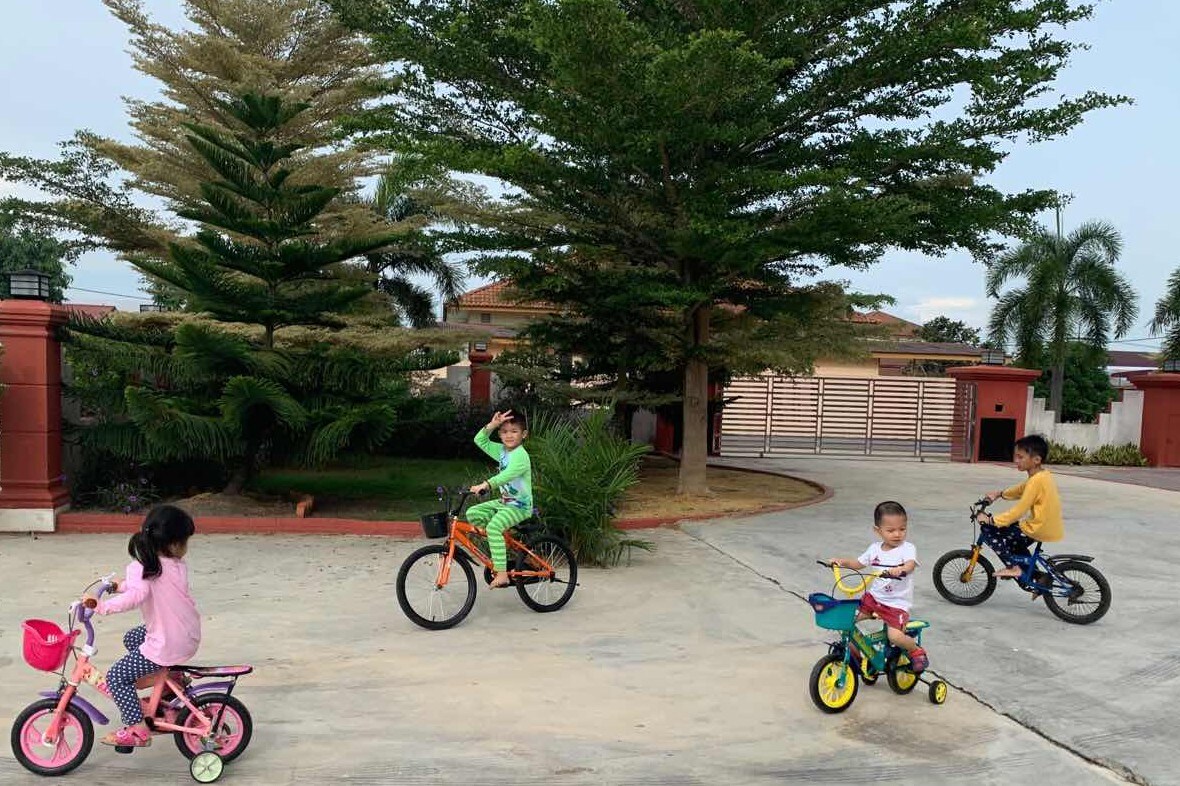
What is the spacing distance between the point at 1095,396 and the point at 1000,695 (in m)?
39.6

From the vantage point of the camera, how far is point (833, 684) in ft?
16.3

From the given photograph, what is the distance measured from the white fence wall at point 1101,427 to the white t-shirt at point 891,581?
1876cm

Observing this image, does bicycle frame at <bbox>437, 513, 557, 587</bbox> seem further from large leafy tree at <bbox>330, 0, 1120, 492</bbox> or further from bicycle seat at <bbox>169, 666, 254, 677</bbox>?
large leafy tree at <bbox>330, 0, 1120, 492</bbox>

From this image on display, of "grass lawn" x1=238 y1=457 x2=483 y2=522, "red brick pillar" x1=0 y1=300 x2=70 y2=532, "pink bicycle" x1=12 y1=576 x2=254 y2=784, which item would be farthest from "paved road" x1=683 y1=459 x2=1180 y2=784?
"red brick pillar" x1=0 y1=300 x2=70 y2=532

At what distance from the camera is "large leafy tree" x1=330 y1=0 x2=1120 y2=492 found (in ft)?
35.0

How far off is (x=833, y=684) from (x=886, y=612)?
0.52m

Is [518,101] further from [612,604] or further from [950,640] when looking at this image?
[950,640]

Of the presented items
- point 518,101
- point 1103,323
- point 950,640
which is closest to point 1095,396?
point 1103,323

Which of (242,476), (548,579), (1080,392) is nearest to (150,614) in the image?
(548,579)

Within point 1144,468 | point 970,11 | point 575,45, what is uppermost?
point 970,11

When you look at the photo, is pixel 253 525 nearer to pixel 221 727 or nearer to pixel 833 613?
pixel 221 727

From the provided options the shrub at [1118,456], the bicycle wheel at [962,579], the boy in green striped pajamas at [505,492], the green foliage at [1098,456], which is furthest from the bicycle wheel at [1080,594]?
the shrub at [1118,456]

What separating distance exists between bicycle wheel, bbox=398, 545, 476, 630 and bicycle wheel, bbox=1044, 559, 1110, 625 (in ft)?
14.3

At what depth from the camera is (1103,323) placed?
28422 millimetres
